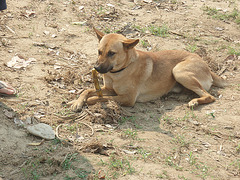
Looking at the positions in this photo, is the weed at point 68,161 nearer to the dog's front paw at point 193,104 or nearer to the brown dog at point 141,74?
the brown dog at point 141,74

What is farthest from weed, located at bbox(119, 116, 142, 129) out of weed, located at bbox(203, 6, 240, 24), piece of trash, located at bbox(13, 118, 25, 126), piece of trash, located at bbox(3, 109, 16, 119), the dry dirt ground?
weed, located at bbox(203, 6, 240, 24)

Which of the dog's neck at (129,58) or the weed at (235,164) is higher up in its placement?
the dog's neck at (129,58)

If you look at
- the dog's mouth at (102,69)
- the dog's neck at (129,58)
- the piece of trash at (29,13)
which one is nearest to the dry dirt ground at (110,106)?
the piece of trash at (29,13)

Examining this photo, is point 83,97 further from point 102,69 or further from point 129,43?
point 129,43

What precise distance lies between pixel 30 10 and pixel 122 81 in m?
3.82

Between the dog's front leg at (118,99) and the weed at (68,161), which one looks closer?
the weed at (68,161)

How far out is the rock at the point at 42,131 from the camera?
4390 mm

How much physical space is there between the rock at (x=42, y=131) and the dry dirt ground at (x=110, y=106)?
0.25 ft

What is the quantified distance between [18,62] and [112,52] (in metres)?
2.08

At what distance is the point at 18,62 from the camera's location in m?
6.19

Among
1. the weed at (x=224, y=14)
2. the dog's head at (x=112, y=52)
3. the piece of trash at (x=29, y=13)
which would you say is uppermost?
the dog's head at (x=112, y=52)

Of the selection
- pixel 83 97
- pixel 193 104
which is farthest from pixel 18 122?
pixel 193 104

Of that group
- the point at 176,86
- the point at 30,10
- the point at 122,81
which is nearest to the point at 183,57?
the point at 176,86

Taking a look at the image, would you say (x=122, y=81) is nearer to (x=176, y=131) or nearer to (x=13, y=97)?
(x=176, y=131)
